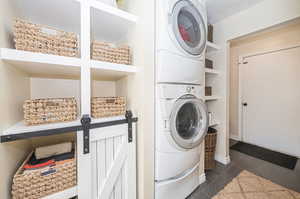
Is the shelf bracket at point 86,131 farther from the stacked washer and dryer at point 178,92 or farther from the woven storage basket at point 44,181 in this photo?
the stacked washer and dryer at point 178,92

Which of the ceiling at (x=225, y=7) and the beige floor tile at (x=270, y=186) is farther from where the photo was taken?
the ceiling at (x=225, y=7)

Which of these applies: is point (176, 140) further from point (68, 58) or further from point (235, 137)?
point (235, 137)

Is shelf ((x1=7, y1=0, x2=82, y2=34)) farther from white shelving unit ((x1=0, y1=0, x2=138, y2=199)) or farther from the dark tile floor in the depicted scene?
the dark tile floor

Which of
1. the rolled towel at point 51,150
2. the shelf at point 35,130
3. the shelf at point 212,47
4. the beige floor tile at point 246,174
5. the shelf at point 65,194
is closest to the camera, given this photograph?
the shelf at point 35,130

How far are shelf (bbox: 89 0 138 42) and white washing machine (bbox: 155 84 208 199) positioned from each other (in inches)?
26.0

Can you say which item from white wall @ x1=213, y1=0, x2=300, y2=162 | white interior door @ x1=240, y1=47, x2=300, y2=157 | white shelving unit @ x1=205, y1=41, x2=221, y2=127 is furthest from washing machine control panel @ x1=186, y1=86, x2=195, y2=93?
white interior door @ x1=240, y1=47, x2=300, y2=157

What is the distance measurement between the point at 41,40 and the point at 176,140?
3.94ft

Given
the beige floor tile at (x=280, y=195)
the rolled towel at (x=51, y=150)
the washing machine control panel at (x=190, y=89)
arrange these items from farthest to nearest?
the beige floor tile at (x=280, y=195) → the washing machine control panel at (x=190, y=89) → the rolled towel at (x=51, y=150)

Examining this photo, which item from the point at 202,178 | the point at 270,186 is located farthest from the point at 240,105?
the point at 202,178

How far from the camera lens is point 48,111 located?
74cm

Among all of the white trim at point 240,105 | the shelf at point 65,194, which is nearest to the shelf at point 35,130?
the shelf at point 65,194

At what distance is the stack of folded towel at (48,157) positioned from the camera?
73 centimetres

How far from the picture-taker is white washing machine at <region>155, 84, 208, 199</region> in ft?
3.31

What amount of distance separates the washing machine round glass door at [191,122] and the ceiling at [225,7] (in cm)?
133
